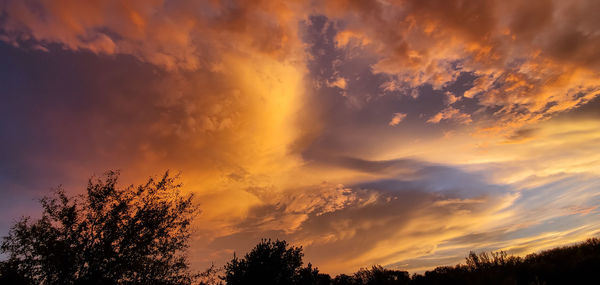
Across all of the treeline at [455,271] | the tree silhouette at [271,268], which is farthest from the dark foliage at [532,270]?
the tree silhouette at [271,268]

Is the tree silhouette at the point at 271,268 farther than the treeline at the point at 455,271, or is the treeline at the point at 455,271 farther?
the tree silhouette at the point at 271,268

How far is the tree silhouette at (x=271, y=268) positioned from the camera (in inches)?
942

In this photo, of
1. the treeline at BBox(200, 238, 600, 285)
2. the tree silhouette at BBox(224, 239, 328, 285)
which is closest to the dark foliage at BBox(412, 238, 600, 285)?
the treeline at BBox(200, 238, 600, 285)

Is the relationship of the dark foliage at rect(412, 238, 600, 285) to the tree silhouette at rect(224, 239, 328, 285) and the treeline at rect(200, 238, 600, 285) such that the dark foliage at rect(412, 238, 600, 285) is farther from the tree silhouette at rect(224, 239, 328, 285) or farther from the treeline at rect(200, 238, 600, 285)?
the tree silhouette at rect(224, 239, 328, 285)

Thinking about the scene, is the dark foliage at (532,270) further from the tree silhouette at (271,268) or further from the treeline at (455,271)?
the tree silhouette at (271,268)

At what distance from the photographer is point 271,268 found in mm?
24406

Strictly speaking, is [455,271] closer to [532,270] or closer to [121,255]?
[532,270]

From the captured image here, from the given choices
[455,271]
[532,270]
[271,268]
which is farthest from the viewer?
[271,268]

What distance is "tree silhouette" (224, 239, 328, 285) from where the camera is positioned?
2394 centimetres

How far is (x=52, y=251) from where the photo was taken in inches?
961

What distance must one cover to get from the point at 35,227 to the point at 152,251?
1064 cm

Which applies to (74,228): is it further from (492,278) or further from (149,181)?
(492,278)

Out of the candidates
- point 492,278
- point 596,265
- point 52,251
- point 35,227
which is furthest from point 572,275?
point 35,227

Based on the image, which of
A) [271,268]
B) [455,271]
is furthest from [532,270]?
[271,268]
